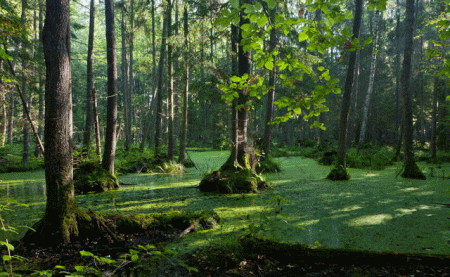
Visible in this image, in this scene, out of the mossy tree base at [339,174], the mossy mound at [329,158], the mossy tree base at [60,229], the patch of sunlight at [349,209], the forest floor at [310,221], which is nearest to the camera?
the forest floor at [310,221]

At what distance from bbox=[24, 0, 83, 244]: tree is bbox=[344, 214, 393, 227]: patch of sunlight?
153 inches

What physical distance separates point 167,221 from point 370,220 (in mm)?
3055

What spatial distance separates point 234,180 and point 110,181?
10.7 ft

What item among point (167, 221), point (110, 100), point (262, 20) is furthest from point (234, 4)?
point (110, 100)

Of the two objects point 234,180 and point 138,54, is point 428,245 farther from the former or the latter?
point 138,54

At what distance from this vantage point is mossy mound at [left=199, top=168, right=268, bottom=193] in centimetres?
629

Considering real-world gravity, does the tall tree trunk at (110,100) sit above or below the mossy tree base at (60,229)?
above

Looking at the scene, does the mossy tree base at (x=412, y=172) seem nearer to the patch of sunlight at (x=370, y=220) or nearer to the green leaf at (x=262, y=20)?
the patch of sunlight at (x=370, y=220)

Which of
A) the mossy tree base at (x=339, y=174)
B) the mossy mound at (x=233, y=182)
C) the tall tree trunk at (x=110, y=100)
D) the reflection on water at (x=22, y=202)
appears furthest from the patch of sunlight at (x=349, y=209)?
the tall tree trunk at (x=110, y=100)

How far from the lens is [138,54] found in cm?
2439

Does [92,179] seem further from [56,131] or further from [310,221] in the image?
[310,221]

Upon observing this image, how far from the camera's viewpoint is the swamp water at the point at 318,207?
10.8 ft

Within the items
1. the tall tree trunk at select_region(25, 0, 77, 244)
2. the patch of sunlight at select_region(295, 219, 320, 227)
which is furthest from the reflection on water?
the patch of sunlight at select_region(295, 219, 320, 227)

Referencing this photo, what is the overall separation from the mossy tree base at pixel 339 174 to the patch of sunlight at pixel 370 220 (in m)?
3.70
